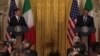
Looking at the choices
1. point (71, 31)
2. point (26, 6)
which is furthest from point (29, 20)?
point (71, 31)

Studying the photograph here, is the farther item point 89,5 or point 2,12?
point 2,12

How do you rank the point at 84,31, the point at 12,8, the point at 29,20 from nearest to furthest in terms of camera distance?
the point at 84,31
the point at 29,20
the point at 12,8

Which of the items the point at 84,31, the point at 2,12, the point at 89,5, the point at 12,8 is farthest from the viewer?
the point at 2,12

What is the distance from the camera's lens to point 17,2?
39.4ft

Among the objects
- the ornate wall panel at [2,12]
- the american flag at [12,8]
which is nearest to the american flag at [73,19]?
the american flag at [12,8]

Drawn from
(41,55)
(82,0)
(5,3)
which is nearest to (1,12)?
(5,3)

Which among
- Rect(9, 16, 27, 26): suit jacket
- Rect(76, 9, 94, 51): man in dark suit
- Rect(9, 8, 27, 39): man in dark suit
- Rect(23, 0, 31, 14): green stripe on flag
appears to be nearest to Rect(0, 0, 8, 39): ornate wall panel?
Rect(23, 0, 31, 14): green stripe on flag

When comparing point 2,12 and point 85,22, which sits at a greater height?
point 2,12

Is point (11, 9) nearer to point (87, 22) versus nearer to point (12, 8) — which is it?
point (12, 8)

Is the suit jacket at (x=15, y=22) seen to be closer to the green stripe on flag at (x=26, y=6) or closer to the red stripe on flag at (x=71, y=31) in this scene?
the green stripe on flag at (x=26, y=6)

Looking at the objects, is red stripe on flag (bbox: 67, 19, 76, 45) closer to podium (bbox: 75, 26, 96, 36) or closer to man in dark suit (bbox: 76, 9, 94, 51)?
man in dark suit (bbox: 76, 9, 94, 51)

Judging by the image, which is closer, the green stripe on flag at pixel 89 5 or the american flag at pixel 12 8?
the american flag at pixel 12 8

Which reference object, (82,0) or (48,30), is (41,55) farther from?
(82,0)

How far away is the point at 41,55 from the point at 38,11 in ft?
5.34
